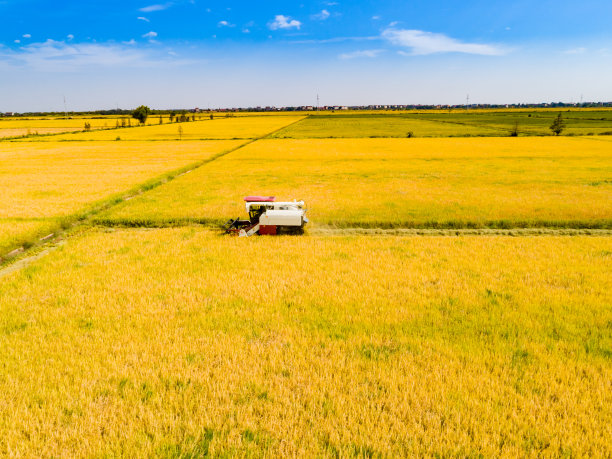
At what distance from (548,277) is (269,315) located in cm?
859

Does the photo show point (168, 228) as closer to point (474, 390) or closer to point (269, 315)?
point (269, 315)

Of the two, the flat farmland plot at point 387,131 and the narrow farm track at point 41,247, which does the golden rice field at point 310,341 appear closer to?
the narrow farm track at point 41,247

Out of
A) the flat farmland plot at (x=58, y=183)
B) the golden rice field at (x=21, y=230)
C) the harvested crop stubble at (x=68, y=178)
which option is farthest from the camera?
the harvested crop stubble at (x=68, y=178)

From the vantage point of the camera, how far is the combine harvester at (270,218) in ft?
49.4

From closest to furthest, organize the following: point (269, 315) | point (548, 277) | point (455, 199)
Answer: point (269, 315), point (548, 277), point (455, 199)

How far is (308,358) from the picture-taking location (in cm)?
663

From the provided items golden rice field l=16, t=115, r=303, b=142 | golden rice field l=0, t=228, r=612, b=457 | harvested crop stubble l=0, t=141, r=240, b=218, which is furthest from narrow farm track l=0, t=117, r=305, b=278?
golden rice field l=16, t=115, r=303, b=142

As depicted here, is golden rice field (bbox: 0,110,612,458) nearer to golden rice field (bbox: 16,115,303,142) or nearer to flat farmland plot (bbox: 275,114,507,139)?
flat farmland plot (bbox: 275,114,507,139)

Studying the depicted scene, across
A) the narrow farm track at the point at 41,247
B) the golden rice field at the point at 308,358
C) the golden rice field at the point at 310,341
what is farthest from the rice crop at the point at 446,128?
the golden rice field at the point at 308,358

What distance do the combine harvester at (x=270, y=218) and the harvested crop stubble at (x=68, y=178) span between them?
10.8 metres

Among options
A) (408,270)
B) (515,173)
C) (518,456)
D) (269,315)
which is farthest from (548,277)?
(515,173)

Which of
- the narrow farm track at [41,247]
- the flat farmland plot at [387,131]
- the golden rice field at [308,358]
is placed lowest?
the golden rice field at [308,358]

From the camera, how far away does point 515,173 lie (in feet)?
97.9

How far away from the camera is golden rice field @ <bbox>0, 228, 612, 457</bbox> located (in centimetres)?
492
